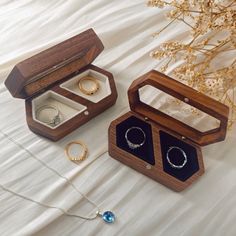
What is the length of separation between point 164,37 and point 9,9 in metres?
0.41

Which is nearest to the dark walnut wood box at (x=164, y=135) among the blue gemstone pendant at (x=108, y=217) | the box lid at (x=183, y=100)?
the box lid at (x=183, y=100)

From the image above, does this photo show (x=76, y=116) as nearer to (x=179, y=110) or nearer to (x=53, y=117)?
(x=53, y=117)

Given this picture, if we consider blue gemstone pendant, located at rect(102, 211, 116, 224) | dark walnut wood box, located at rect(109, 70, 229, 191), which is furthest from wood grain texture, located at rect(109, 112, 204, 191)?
blue gemstone pendant, located at rect(102, 211, 116, 224)

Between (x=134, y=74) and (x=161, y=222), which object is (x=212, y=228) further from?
(x=134, y=74)

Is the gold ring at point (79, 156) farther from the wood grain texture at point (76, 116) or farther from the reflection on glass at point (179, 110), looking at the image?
the reflection on glass at point (179, 110)

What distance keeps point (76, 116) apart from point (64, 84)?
0.09m

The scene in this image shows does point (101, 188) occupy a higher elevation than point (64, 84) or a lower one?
lower

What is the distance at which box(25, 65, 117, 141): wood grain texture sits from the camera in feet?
2.35

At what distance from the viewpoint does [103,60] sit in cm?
90

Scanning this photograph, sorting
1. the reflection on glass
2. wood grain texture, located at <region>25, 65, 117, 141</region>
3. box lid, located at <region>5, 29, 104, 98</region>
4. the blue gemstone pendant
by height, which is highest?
box lid, located at <region>5, 29, 104, 98</region>

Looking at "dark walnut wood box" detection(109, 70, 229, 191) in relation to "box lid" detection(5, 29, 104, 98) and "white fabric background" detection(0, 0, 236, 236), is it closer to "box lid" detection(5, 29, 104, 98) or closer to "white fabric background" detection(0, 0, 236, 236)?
"white fabric background" detection(0, 0, 236, 236)

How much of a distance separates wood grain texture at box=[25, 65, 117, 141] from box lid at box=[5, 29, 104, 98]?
0.06ft

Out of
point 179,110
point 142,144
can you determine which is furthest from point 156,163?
point 179,110

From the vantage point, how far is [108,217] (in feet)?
2.10
